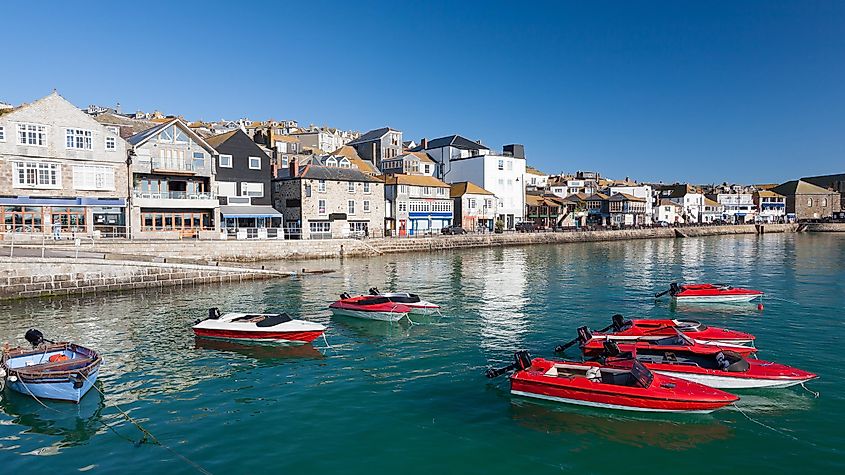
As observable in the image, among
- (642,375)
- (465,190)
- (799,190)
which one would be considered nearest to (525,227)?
(465,190)

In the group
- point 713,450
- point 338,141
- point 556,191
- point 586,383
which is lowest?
point 713,450

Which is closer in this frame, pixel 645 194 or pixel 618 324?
pixel 618 324

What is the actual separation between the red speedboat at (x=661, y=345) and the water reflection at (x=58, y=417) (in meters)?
16.4

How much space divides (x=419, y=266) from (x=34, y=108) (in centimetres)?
3713

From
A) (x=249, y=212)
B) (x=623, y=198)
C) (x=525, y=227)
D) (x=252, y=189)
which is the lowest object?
(x=525, y=227)

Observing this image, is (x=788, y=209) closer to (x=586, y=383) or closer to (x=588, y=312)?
(x=588, y=312)

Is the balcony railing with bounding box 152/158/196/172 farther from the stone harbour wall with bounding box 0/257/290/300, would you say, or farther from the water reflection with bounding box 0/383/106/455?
the water reflection with bounding box 0/383/106/455

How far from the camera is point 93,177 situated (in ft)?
168

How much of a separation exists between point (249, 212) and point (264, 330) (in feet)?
142

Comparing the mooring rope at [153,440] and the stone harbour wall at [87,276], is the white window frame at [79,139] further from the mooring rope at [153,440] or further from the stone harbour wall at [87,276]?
the mooring rope at [153,440]

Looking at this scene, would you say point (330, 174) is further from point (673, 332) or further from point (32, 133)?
point (673, 332)

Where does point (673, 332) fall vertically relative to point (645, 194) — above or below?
below

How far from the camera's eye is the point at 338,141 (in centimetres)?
15038

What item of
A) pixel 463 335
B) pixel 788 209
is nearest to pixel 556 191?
pixel 788 209
